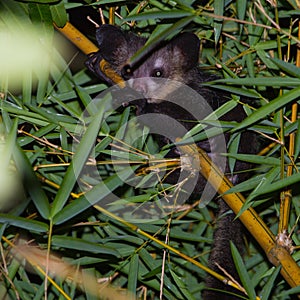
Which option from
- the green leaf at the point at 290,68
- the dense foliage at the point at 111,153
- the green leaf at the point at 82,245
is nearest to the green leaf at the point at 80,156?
the dense foliage at the point at 111,153

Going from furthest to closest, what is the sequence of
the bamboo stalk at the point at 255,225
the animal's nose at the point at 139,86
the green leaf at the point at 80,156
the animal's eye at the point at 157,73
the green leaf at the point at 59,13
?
1. the animal's eye at the point at 157,73
2. the animal's nose at the point at 139,86
3. the green leaf at the point at 59,13
4. the bamboo stalk at the point at 255,225
5. the green leaf at the point at 80,156

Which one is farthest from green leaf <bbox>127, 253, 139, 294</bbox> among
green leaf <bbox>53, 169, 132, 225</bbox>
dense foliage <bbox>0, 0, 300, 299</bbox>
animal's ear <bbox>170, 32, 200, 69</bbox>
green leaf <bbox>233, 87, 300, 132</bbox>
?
animal's ear <bbox>170, 32, 200, 69</bbox>

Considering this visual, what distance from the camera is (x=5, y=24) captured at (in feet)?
7.27

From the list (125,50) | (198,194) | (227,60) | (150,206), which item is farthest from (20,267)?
(227,60)

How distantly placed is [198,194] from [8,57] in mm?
1023

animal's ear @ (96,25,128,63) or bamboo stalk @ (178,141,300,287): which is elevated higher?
animal's ear @ (96,25,128,63)

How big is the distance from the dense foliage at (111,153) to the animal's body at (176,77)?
82 mm

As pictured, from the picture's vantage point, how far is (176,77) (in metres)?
2.94

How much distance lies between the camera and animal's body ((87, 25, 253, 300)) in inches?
105

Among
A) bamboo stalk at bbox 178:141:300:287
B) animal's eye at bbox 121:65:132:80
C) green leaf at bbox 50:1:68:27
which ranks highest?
green leaf at bbox 50:1:68:27

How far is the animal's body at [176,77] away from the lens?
2658 mm

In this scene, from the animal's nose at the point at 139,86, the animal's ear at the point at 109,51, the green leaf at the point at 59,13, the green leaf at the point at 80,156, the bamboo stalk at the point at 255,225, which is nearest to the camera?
the green leaf at the point at 80,156

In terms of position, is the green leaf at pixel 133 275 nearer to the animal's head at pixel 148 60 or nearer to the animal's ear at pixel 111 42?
the animal's head at pixel 148 60

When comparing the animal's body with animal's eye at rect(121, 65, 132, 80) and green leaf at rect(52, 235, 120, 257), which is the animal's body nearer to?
animal's eye at rect(121, 65, 132, 80)
